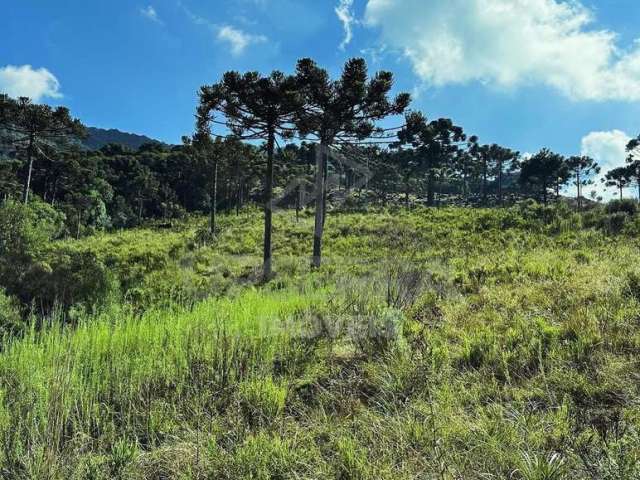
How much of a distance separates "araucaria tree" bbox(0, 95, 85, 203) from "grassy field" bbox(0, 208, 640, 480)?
24.8m

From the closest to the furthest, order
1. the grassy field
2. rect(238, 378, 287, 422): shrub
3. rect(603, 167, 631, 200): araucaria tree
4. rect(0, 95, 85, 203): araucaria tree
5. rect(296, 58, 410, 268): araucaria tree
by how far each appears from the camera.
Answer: the grassy field < rect(238, 378, 287, 422): shrub < rect(296, 58, 410, 268): araucaria tree < rect(0, 95, 85, 203): araucaria tree < rect(603, 167, 631, 200): araucaria tree

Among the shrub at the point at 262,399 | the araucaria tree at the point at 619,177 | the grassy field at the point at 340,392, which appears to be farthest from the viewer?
the araucaria tree at the point at 619,177

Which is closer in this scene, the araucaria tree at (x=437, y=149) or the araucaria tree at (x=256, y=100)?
the araucaria tree at (x=256, y=100)

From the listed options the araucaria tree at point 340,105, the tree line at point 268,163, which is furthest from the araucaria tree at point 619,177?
the araucaria tree at point 340,105

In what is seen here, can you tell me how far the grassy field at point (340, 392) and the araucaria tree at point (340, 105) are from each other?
1162cm

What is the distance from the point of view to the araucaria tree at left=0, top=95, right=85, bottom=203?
23.5m

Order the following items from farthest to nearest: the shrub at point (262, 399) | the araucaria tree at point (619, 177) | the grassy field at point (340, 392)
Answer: the araucaria tree at point (619, 177) < the shrub at point (262, 399) < the grassy field at point (340, 392)

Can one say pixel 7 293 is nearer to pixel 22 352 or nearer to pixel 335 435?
pixel 22 352

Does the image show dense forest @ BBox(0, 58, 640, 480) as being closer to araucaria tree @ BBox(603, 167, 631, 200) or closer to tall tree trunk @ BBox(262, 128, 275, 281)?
tall tree trunk @ BBox(262, 128, 275, 281)

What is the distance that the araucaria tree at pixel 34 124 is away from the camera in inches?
924

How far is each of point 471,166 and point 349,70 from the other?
216ft

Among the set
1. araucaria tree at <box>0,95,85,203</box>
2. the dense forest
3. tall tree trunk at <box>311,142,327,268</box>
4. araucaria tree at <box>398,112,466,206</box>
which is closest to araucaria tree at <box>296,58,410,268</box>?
tall tree trunk at <box>311,142,327,268</box>

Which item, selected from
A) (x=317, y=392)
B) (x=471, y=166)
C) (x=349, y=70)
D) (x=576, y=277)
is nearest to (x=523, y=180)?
(x=471, y=166)

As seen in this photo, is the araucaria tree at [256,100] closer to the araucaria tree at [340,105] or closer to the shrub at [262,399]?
the araucaria tree at [340,105]
